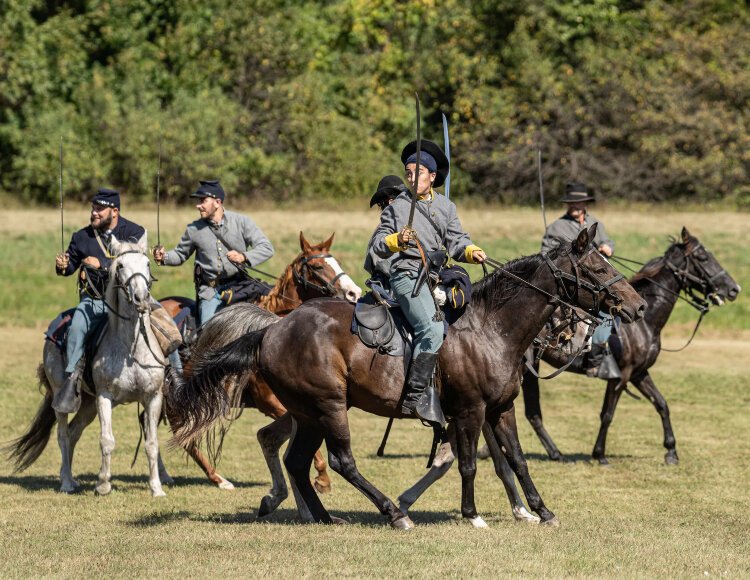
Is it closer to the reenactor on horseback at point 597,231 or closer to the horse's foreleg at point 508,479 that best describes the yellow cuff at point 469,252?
the horse's foreleg at point 508,479

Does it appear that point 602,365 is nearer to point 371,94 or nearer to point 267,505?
point 267,505

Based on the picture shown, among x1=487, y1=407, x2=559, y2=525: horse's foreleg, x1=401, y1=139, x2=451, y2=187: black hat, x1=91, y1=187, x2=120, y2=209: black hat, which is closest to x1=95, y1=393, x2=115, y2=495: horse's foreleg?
x1=91, y1=187, x2=120, y2=209: black hat

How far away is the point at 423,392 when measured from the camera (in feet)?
31.7

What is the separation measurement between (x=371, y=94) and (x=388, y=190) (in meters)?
41.1

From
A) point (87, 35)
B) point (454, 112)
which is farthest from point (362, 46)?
point (87, 35)

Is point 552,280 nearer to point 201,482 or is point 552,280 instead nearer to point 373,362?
point 373,362

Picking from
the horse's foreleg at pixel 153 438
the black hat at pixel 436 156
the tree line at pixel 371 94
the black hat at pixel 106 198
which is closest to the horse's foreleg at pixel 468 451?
the black hat at pixel 436 156

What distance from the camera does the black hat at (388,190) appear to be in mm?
10914

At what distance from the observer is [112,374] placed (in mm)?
11906

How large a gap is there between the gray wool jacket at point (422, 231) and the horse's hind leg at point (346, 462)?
1.25 m

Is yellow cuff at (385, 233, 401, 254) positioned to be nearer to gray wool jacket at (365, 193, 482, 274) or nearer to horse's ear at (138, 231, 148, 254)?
gray wool jacket at (365, 193, 482, 274)

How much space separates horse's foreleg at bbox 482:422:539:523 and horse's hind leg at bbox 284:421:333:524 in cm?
143

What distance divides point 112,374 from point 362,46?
42.9 m

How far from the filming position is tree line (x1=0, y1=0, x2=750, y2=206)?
4603cm
